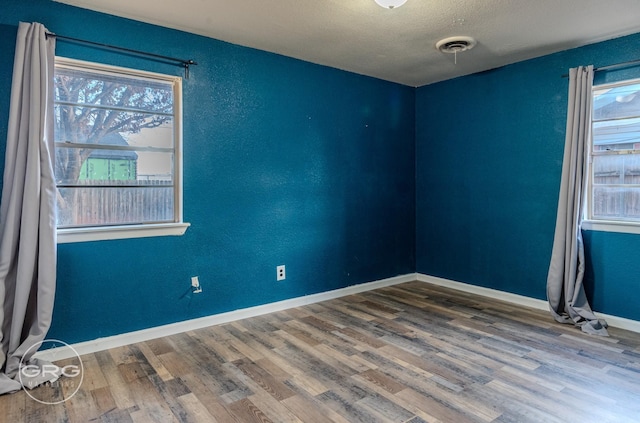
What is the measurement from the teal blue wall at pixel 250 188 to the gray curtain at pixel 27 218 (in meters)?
0.17

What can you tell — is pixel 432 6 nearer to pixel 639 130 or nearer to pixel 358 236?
pixel 639 130

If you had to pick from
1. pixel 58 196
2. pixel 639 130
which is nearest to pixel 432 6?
pixel 639 130

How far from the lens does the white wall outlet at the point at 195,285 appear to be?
326cm

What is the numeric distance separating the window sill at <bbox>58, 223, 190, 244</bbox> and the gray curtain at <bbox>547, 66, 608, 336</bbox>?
123 inches

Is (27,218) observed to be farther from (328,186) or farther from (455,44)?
(455,44)

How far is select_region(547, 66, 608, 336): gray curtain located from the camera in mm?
3285

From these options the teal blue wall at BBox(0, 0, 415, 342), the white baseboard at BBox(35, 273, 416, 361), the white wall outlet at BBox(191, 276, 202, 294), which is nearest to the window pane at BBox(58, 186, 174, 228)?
the teal blue wall at BBox(0, 0, 415, 342)

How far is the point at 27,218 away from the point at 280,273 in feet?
6.59

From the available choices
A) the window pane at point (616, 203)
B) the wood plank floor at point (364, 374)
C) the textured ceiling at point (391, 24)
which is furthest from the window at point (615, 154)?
the wood plank floor at point (364, 374)

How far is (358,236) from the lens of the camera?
4.36m

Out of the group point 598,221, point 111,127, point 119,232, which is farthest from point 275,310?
point 598,221

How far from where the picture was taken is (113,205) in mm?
2951

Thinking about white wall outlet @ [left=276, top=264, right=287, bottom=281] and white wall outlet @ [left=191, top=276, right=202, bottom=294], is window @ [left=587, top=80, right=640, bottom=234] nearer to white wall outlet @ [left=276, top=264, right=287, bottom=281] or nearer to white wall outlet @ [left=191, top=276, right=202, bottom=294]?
white wall outlet @ [left=276, top=264, right=287, bottom=281]

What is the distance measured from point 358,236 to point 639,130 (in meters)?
2.60
